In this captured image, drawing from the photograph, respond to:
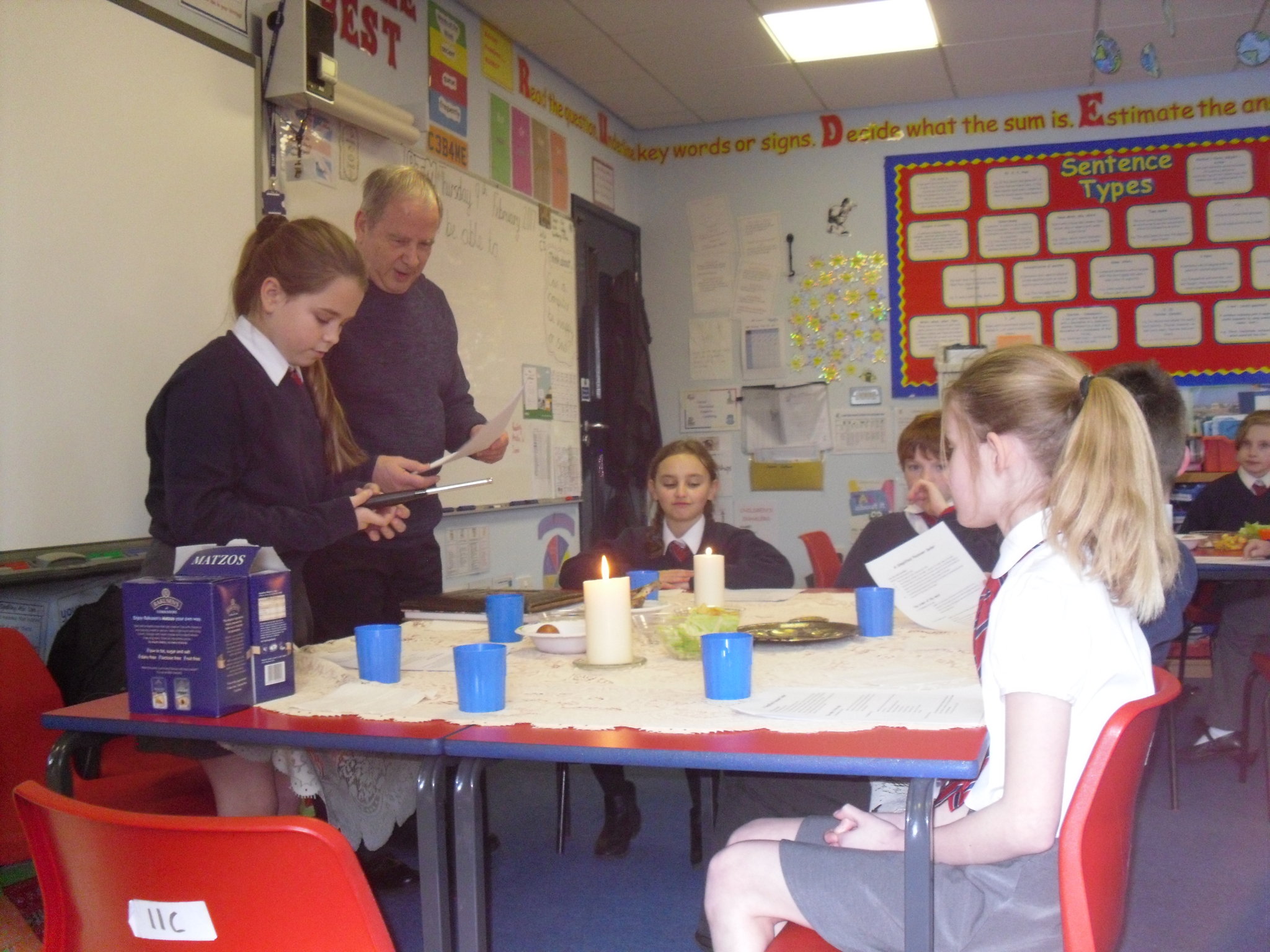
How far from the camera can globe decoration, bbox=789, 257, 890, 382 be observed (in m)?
5.63

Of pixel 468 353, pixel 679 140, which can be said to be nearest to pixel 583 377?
pixel 468 353

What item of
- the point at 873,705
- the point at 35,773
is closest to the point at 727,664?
the point at 873,705

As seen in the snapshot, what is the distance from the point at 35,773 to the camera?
73.0 inches

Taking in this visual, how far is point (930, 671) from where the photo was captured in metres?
1.53

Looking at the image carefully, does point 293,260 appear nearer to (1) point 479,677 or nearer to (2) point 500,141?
(1) point 479,677

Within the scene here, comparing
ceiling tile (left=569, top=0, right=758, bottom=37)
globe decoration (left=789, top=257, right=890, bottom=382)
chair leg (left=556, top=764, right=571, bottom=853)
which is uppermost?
ceiling tile (left=569, top=0, right=758, bottom=37)

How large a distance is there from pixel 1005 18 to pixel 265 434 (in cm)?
367

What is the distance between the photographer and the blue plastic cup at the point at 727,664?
1348 mm

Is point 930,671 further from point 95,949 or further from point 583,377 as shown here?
point 583,377

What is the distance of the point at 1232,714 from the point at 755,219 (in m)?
3.23

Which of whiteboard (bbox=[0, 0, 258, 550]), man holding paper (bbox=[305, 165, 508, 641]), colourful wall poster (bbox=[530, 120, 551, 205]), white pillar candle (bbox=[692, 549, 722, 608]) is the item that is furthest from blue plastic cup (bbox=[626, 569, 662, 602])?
colourful wall poster (bbox=[530, 120, 551, 205])

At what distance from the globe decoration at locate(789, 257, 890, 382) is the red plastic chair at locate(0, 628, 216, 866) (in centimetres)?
423

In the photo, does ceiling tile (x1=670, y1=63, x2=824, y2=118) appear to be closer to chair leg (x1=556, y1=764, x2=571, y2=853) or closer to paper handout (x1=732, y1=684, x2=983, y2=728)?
chair leg (x1=556, y1=764, x2=571, y2=853)

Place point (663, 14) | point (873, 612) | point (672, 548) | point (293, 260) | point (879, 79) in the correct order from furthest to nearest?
point (879, 79) → point (663, 14) → point (672, 548) → point (293, 260) → point (873, 612)
